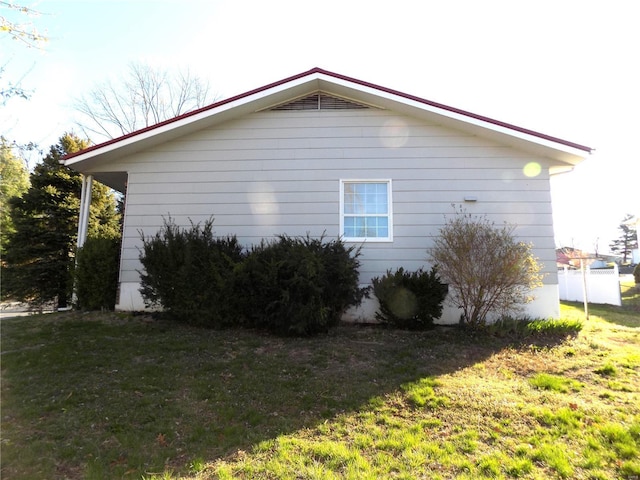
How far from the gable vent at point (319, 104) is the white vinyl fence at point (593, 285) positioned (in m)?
9.65

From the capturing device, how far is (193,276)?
7.27 meters

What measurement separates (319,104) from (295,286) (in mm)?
4621

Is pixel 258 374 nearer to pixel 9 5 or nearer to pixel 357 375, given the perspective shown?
pixel 357 375

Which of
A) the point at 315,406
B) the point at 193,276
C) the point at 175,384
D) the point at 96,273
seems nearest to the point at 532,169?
the point at 315,406

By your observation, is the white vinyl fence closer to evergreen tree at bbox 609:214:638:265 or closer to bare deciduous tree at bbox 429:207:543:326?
bare deciduous tree at bbox 429:207:543:326

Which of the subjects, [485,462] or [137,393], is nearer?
[485,462]

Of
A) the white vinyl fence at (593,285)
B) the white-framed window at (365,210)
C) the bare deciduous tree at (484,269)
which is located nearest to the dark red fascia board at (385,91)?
the white-framed window at (365,210)

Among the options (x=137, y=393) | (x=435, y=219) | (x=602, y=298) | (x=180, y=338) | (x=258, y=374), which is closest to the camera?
(x=137, y=393)

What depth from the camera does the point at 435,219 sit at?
8.34 meters

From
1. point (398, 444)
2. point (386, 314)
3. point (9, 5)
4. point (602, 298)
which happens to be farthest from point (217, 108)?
point (602, 298)

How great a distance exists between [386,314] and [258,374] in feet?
11.0

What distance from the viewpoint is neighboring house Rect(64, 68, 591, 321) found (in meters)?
8.26

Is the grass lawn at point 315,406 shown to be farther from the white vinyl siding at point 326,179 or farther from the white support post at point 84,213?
the white support post at point 84,213

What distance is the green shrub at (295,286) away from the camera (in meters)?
6.54
